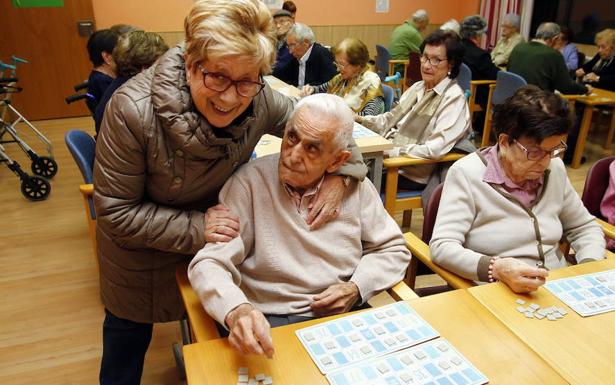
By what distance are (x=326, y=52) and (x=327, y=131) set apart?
3.08 meters

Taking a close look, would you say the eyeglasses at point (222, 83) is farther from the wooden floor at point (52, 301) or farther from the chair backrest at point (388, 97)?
the chair backrest at point (388, 97)

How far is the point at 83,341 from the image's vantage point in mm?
2305

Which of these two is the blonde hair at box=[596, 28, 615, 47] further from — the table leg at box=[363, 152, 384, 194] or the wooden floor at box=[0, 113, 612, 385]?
the table leg at box=[363, 152, 384, 194]

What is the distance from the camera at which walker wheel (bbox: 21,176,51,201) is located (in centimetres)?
386

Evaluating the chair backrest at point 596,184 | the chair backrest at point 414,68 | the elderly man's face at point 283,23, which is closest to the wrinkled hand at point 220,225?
the chair backrest at point 596,184

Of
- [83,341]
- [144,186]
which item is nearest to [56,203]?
[83,341]

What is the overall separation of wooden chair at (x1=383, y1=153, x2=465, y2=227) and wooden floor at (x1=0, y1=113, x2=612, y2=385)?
0.65 metres

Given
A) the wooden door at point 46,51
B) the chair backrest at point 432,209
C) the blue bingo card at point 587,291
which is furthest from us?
the wooden door at point 46,51

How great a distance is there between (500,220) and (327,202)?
0.66m

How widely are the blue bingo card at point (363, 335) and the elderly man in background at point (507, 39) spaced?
5969 millimetres

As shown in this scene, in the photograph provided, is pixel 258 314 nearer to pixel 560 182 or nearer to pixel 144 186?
pixel 144 186

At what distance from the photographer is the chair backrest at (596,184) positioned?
6.82 feet

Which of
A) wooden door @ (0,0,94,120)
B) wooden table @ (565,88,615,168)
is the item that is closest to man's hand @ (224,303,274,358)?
wooden table @ (565,88,615,168)

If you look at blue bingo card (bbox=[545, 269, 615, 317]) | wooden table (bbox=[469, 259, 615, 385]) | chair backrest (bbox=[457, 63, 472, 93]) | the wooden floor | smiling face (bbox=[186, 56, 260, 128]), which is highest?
smiling face (bbox=[186, 56, 260, 128])
